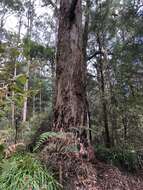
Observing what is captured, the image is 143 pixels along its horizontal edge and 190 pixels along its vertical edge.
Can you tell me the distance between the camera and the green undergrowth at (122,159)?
4.36m

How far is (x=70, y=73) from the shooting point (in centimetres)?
362

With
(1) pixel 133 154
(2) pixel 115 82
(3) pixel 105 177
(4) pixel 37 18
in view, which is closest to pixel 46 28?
(4) pixel 37 18

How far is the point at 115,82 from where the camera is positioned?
7.52 m

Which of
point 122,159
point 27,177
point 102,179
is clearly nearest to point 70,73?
point 102,179

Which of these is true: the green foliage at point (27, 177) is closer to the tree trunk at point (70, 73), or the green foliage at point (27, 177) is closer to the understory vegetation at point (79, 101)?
the understory vegetation at point (79, 101)

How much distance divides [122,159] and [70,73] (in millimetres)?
1958

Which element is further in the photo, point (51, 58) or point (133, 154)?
point (51, 58)

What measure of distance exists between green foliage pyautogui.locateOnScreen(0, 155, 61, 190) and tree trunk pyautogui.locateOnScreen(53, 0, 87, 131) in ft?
2.61

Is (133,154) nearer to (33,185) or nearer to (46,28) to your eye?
(33,185)

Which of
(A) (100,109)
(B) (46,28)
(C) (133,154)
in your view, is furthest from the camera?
(B) (46,28)

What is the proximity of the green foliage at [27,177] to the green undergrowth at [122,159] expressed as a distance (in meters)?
1.81

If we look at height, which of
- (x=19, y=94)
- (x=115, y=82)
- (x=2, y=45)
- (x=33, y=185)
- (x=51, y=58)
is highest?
(x=51, y=58)

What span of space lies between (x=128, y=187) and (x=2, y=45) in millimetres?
2866

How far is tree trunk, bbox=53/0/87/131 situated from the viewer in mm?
3488
